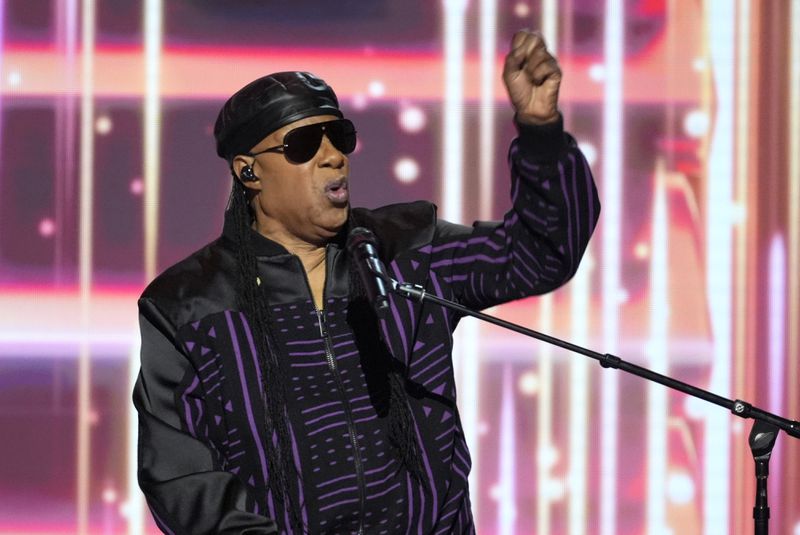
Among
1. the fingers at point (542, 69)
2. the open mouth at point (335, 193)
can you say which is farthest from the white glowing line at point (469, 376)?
the fingers at point (542, 69)

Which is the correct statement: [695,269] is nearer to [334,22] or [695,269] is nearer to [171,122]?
[334,22]

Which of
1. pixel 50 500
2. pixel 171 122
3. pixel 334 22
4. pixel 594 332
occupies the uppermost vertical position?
pixel 334 22

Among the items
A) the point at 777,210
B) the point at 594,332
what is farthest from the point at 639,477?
the point at 777,210

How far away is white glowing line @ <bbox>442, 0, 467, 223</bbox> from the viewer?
3.32 metres

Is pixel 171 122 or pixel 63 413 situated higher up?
pixel 171 122

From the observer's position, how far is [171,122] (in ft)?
10.8

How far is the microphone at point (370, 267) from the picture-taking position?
1728mm

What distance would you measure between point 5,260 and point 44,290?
5.2 inches

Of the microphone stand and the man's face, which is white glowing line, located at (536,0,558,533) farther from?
the microphone stand

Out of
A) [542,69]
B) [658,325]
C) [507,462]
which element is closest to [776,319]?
[658,325]

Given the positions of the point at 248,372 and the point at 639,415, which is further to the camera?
the point at 639,415

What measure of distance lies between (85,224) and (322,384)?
145 centimetres

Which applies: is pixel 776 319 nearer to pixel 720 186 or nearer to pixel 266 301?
pixel 720 186

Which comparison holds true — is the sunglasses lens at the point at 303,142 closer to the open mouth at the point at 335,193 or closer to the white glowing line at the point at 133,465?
the open mouth at the point at 335,193
